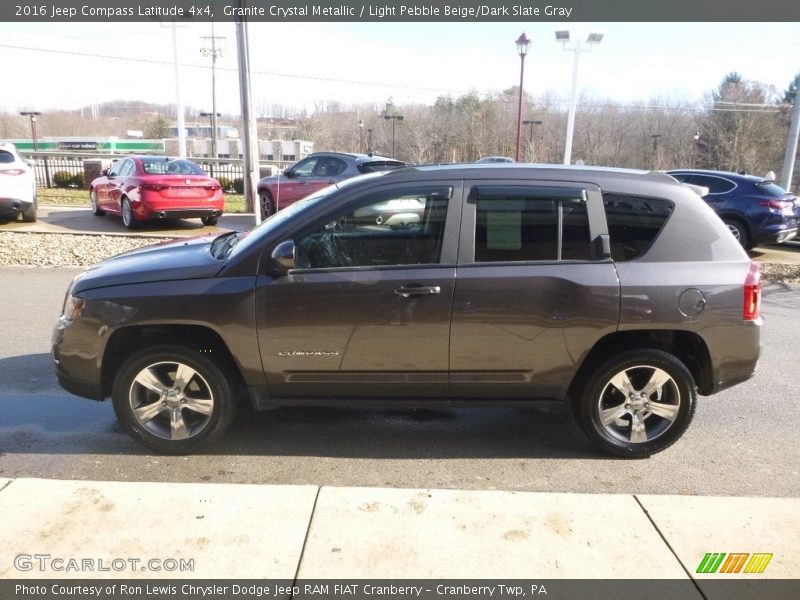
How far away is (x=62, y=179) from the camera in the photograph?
23.4 meters

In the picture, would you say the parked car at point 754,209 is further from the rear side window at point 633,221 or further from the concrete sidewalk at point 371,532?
the concrete sidewalk at point 371,532

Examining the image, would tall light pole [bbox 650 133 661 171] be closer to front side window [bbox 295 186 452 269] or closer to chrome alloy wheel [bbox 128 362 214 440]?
front side window [bbox 295 186 452 269]

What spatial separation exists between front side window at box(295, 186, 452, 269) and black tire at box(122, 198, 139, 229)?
34.0 feet

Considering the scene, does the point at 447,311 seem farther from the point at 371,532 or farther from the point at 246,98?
the point at 246,98

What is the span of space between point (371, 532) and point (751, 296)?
104 inches

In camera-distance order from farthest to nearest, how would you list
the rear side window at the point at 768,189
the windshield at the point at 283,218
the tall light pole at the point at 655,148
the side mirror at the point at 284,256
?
the tall light pole at the point at 655,148, the rear side window at the point at 768,189, the windshield at the point at 283,218, the side mirror at the point at 284,256

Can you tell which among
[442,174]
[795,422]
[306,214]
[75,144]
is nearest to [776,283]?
[795,422]

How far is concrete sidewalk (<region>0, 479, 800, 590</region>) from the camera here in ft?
8.96

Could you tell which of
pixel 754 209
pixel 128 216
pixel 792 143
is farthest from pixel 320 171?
pixel 792 143

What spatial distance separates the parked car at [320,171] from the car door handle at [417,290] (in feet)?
27.3

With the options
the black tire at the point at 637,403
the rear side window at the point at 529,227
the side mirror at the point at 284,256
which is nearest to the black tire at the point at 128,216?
the side mirror at the point at 284,256

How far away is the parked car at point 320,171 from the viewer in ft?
39.1

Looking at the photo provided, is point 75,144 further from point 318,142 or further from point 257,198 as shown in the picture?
point 257,198

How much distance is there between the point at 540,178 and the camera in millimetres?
3803
